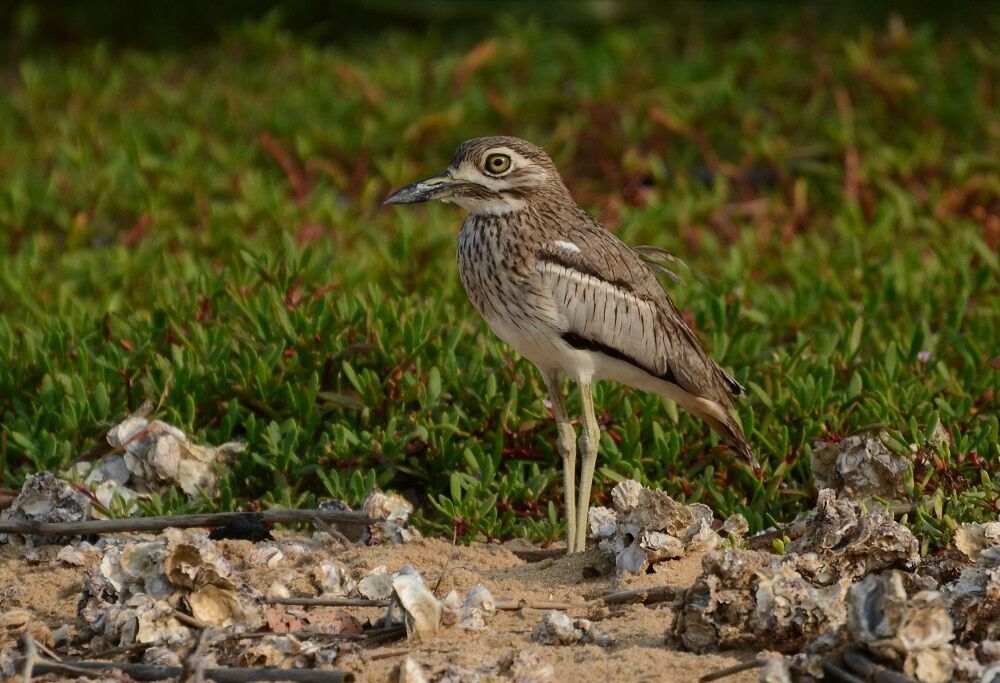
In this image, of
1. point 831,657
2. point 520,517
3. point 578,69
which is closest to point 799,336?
point 520,517

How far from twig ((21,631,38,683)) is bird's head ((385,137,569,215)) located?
1.91 meters

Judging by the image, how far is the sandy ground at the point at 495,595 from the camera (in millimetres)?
3242

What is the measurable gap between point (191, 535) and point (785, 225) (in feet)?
14.1

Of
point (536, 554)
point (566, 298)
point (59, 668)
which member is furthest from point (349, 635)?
point (566, 298)

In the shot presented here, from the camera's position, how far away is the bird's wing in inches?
173

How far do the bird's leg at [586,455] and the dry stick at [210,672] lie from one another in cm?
134

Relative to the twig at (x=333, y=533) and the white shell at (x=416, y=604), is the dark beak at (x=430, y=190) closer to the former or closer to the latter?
the twig at (x=333, y=533)

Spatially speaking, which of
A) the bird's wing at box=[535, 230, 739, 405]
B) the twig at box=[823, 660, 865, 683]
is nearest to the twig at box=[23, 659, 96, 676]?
the twig at box=[823, 660, 865, 683]

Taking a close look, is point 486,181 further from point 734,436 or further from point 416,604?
point 416,604

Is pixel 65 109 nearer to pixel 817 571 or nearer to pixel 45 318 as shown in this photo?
pixel 45 318

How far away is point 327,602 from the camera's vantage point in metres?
3.59

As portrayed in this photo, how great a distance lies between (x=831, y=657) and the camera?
3041 mm

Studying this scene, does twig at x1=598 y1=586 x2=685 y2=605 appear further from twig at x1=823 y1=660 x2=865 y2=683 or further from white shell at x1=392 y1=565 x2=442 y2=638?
twig at x1=823 y1=660 x2=865 y2=683

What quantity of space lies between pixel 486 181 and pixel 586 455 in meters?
0.94
